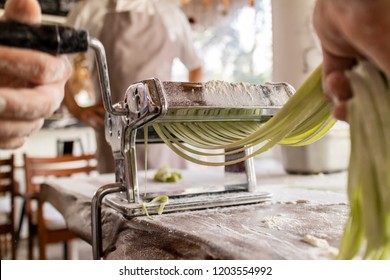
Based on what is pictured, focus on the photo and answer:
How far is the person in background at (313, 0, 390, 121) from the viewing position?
297 millimetres

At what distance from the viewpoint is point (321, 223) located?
55 centimetres

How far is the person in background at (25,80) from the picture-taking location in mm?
424

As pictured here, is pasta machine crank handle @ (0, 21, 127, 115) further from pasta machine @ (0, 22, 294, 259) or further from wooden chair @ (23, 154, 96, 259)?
wooden chair @ (23, 154, 96, 259)

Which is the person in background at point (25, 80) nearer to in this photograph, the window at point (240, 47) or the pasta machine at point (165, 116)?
the pasta machine at point (165, 116)

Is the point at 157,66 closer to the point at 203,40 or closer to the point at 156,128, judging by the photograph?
the point at 203,40

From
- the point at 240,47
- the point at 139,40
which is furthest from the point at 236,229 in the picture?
the point at 139,40

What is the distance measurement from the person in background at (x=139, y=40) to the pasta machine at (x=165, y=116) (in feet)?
2.49

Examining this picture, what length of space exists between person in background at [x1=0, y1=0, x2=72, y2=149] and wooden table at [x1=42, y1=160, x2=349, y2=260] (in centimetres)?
21

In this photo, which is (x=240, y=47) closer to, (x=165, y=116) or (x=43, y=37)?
(x=165, y=116)

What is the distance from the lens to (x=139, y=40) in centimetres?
160

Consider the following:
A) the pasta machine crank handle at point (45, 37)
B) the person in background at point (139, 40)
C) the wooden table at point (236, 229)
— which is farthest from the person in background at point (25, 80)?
the person in background at point (139, 40)

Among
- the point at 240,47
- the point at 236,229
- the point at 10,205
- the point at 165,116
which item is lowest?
the point at 10,205

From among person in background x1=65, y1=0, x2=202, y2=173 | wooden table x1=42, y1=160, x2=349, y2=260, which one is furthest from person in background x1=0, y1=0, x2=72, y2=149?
person in background x1=65, y1=0, x2=202, y2=173

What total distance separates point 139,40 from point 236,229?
1205 mm
